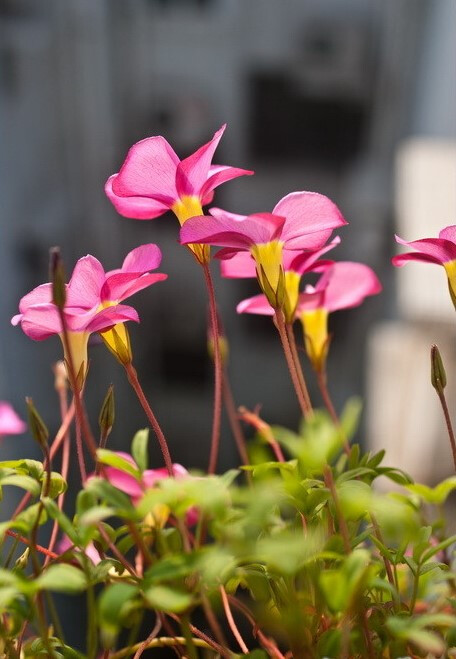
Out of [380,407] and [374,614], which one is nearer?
[374,614]

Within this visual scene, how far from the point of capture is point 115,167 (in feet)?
7.05

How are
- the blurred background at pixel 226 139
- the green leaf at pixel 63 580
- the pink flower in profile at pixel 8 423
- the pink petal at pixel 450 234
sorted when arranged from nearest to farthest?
1. the green leaf at pixel 63 580
2. the pink petal at pixel 450 234
3. the pink flower in profile at pixel 8 423
4. the blurred background at pixel 226 139

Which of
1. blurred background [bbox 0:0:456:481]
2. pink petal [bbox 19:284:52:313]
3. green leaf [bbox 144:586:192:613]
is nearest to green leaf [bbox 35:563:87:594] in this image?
green leaf [bbox 144:586:192:613]

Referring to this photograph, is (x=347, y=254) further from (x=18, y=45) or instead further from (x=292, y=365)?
(x=292, y=365)

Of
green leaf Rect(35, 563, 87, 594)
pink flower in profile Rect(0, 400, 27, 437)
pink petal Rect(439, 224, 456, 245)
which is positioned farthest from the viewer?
pink flower in profile Rect(0, 400, 27, 437)

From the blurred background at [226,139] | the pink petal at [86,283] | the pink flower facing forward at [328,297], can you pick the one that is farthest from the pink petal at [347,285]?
the blurred background at [226,139]

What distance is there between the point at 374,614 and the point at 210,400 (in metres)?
2.02

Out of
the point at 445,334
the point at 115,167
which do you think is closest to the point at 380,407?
the point at 445,334

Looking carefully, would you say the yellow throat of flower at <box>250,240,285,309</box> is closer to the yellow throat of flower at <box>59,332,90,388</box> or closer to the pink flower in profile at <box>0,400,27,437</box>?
the yellow throat of flower at <box>59,332,90,388</box>

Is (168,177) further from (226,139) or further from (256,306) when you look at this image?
(226,139)

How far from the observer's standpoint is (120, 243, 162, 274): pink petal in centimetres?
29

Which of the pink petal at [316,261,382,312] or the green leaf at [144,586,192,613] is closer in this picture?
the green leaf at [144,586,192,613]

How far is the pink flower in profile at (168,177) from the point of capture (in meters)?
0.29

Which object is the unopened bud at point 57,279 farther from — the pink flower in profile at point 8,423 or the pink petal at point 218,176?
the pink flower in profile at point 8,423
